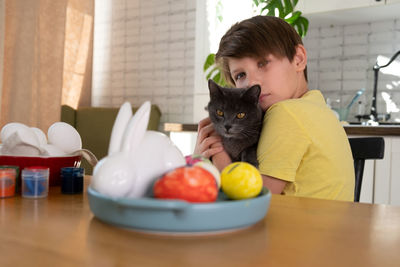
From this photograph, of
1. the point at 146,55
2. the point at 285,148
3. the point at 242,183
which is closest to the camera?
the point at 242,183

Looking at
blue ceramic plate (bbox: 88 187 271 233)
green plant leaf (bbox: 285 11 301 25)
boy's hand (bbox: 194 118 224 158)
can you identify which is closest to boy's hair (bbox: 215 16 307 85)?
boy's hand (bbox: 194 118 224 158)

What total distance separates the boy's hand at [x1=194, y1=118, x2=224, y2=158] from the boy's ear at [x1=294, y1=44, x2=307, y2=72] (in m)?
0.37

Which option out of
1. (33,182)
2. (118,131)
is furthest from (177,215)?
(33,182)

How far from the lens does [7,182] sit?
65 cm

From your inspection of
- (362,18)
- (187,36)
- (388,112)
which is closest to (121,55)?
(187,36)

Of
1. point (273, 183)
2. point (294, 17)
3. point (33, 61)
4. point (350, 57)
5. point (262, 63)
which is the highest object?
point (294, 17)

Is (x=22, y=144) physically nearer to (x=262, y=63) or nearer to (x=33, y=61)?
(x=262, y=63)

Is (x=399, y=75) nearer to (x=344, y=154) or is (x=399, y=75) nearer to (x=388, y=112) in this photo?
(x=388, y=112)

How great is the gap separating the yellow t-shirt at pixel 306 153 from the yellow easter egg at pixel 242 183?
367 millimetres

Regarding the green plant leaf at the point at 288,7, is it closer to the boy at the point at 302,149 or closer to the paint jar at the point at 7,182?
the boy at the point at 302,149

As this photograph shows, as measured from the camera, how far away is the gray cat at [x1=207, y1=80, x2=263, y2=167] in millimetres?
1221

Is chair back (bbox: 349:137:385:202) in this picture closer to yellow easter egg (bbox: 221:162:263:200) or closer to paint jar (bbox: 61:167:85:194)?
yellow easter egg (bbox: 221:162:263:200)

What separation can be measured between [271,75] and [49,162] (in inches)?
29.3

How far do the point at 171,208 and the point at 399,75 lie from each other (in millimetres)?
2652
